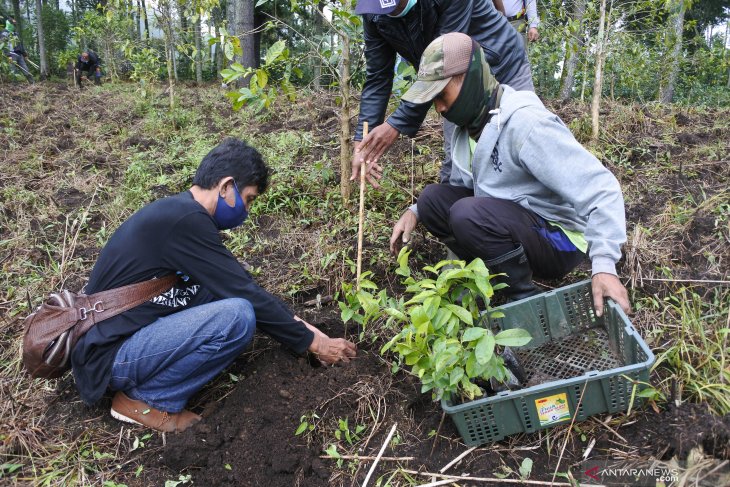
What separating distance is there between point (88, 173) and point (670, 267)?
16.5ft

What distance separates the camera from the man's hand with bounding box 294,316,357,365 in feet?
8.00

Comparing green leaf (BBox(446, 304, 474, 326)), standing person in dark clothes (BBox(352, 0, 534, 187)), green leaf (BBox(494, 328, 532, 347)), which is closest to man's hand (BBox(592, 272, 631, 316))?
green leaf (BBox(494, 328, 532, 347))

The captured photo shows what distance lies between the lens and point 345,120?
3709 mm

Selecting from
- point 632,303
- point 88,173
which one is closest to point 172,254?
point 632,303

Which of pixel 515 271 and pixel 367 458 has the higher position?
pixel 515 271

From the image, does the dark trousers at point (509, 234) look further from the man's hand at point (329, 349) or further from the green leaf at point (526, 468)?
the green leaf at point (526, 468)

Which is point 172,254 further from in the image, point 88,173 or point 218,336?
point 88,173

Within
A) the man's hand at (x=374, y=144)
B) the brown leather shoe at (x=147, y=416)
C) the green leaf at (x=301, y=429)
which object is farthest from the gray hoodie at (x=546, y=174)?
the brown leather shoe at (x=147, y=416)

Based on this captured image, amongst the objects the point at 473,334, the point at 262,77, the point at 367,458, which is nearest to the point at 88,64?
the point at 262,77

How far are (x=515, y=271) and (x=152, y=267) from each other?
1.65 meters

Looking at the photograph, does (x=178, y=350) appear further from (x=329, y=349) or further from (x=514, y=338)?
(x=514, y=338)

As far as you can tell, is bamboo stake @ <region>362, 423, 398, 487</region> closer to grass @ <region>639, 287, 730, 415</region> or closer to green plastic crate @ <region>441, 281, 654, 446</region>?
green plastic crate @ <region>441, 281, 654, 446</region>

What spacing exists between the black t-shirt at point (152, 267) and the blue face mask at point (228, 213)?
0.10m

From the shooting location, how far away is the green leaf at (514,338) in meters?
1.73
